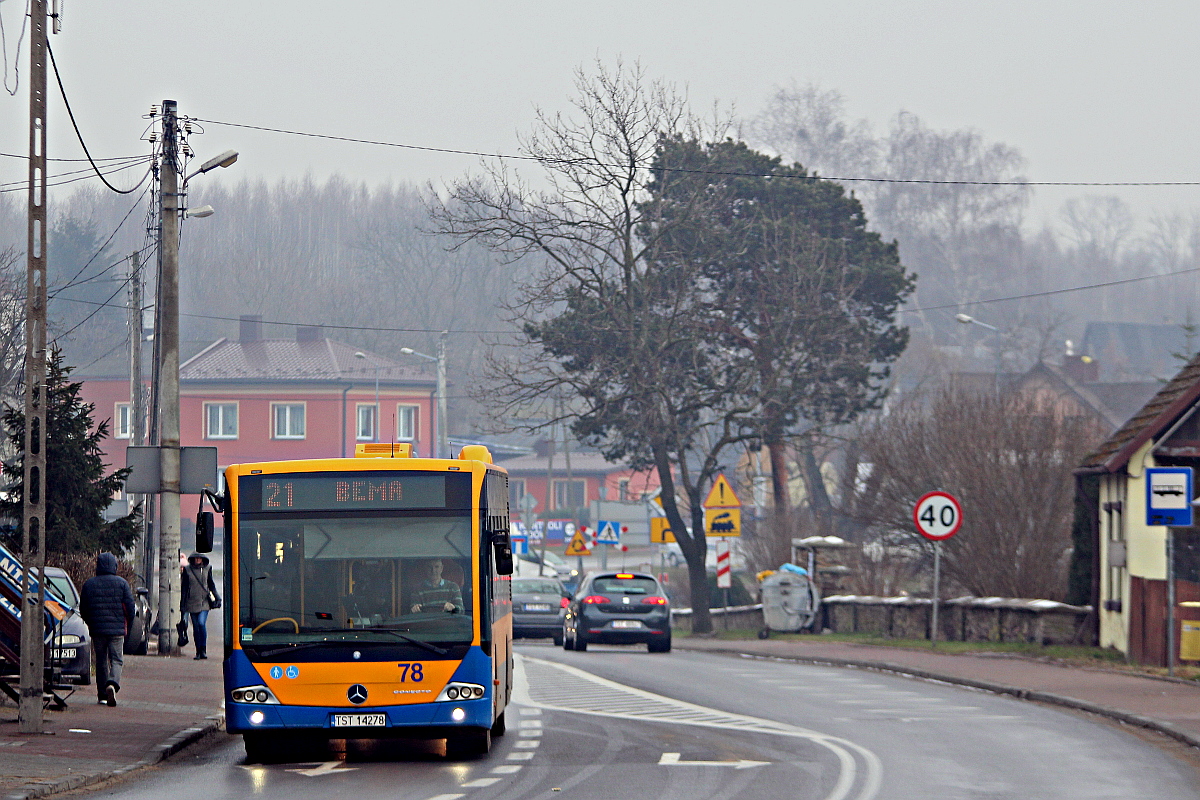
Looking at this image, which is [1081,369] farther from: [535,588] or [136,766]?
[136,766]

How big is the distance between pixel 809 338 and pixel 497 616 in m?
31.1

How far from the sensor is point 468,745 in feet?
43.9

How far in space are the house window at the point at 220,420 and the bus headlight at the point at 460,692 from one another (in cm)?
7605

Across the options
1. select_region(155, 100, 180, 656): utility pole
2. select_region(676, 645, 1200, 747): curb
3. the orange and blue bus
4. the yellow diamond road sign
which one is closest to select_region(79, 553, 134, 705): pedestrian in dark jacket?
the orange and blue bus

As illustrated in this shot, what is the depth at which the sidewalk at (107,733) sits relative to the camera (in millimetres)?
11820

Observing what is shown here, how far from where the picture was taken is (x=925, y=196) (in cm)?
10275

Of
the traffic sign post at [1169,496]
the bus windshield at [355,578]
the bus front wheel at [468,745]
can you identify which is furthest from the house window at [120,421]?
the bus windshield at [355,578]

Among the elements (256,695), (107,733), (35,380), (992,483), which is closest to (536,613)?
(992,483)

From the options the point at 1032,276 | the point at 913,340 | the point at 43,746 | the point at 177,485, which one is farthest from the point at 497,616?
the point at 1032,276

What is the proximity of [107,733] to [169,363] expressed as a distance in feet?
32.7

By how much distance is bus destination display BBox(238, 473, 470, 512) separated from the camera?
42.1 ft

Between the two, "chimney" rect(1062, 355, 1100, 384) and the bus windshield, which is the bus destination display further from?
"chimney" rect(1062, 355, 1100, 384)

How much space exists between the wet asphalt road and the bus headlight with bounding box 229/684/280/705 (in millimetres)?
529

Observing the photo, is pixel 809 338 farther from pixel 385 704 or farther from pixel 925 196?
pixel 925 196
